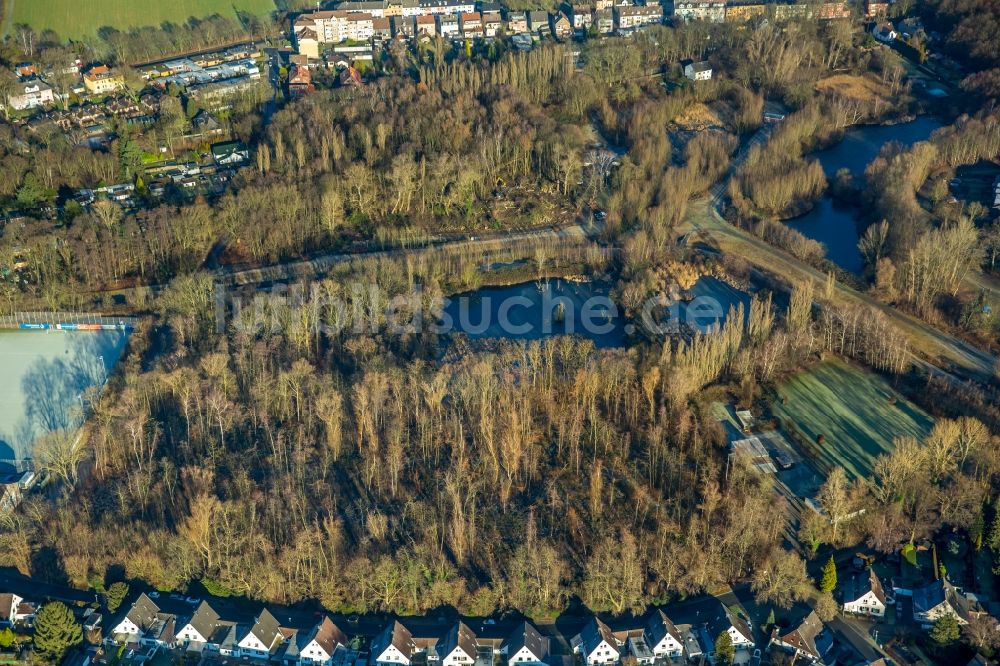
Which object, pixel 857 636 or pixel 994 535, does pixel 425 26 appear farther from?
pixel 857 636

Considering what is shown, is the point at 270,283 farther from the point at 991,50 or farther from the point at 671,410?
the point at 991,50

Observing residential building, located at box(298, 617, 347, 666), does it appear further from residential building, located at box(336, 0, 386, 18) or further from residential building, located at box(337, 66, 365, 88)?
residential building, located at box(336, 0, 386, 18)

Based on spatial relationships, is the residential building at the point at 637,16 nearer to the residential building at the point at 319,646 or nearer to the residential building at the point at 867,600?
the residential building at the point at 867,600

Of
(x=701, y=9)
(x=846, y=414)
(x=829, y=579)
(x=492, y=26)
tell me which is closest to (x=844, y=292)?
(x=846, y=414)

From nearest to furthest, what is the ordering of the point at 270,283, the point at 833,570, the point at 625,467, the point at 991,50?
the point at 833,570 < the point at 625,467 < the point at 270,283 < the point at 991,50

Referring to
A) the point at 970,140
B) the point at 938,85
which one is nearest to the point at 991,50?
the point at 938,85

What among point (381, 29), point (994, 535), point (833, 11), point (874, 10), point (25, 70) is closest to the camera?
point (994, 535)

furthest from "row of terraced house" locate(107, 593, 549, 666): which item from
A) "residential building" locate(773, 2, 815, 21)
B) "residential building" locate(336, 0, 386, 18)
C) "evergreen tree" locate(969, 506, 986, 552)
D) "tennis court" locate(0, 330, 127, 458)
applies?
"residential building" locate(773, 2, 815, 21)
